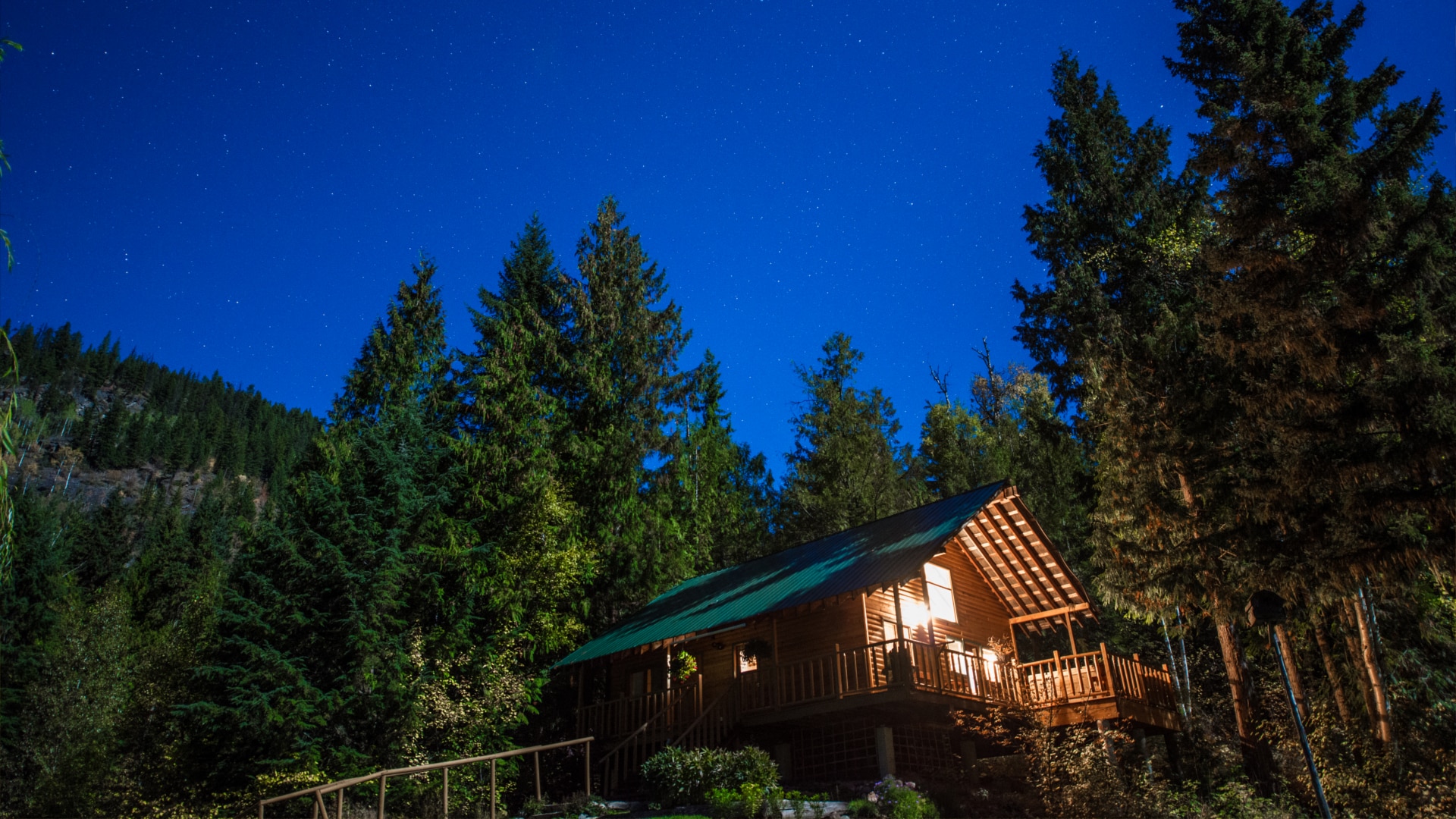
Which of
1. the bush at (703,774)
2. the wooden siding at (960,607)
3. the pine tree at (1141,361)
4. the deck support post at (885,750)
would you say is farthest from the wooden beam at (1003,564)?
the bush at (703,774)

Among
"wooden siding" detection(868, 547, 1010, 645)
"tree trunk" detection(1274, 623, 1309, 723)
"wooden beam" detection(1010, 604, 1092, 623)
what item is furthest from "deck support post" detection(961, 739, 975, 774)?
"tree trunk" detection(1274, 623, 1309, 723)

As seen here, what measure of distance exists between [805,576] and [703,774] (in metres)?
6.73

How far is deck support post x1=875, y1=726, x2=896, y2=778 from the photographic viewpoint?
54.7 feet

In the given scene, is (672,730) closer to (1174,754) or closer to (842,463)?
(1174,754)

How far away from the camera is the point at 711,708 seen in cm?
1905

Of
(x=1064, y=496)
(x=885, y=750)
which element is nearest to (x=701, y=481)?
(x=1064, y=496)

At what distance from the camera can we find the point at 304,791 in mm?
11945

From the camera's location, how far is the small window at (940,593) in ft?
70.0

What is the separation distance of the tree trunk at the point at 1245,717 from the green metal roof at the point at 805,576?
6288 mm

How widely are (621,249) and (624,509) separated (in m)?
11.1

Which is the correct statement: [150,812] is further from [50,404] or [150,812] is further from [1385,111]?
[50,404]

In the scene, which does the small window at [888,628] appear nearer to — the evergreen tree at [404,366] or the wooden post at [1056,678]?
the wooden post at [1056,678]

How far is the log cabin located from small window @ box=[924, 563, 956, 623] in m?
0.05

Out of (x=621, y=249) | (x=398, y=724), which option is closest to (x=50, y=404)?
(x=621, y=249)
